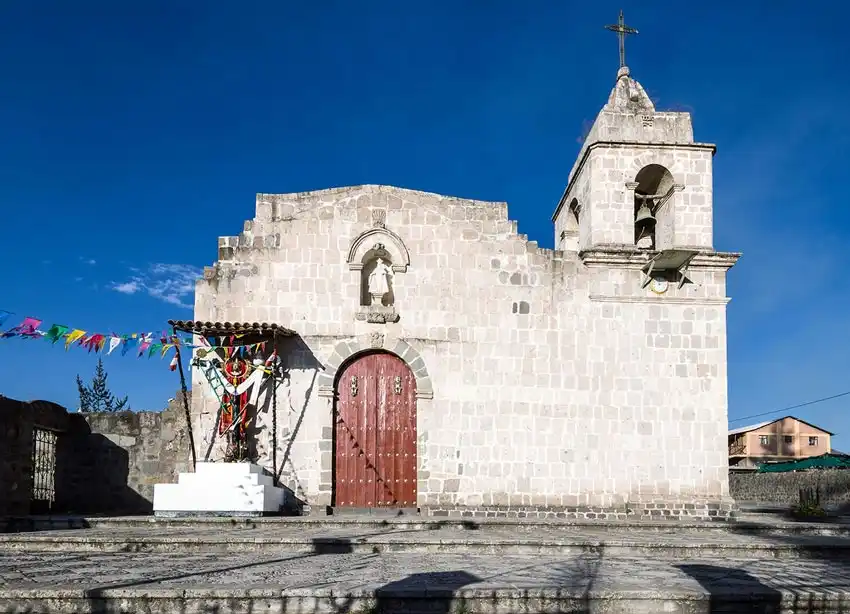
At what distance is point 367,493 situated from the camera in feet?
53.1

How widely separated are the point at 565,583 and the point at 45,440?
1257cm

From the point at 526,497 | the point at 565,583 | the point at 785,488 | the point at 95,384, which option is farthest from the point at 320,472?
the point at 95,384

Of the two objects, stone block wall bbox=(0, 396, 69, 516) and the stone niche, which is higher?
the stone niche

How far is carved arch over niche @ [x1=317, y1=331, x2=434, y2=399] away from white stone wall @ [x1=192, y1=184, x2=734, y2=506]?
3 cm

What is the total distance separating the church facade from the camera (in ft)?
53.3

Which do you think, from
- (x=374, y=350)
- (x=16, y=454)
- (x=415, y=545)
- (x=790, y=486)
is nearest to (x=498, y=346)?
(x=374, y=350)

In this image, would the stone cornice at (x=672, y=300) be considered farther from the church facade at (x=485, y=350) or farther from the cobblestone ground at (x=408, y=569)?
the cobblestone ground at (x=408, y=569)

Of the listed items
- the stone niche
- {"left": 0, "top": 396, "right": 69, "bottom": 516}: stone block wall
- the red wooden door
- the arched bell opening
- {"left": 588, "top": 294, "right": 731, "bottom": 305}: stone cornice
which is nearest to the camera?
{"left": 0, "top": 396, "right": 69, "bottom": 516}: stone block wall

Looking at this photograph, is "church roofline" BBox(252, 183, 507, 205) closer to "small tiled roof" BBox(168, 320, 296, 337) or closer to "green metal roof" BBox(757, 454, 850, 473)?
"small tiled roof" BBox(168, 320, 296, 337)

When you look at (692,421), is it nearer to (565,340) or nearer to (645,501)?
(645,501)

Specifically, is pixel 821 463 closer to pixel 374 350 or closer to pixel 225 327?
pixel 374 350

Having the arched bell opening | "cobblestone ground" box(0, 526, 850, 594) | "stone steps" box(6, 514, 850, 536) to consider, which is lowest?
"stone steps" box(6, 514, 850, 536)

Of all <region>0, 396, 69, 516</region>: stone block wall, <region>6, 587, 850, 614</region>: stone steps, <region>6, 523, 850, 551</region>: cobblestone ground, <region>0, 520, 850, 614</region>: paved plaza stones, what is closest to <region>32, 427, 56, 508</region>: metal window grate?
<region>0, 396, 69, 516</region>: stone block wall

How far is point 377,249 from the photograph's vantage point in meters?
16.7
